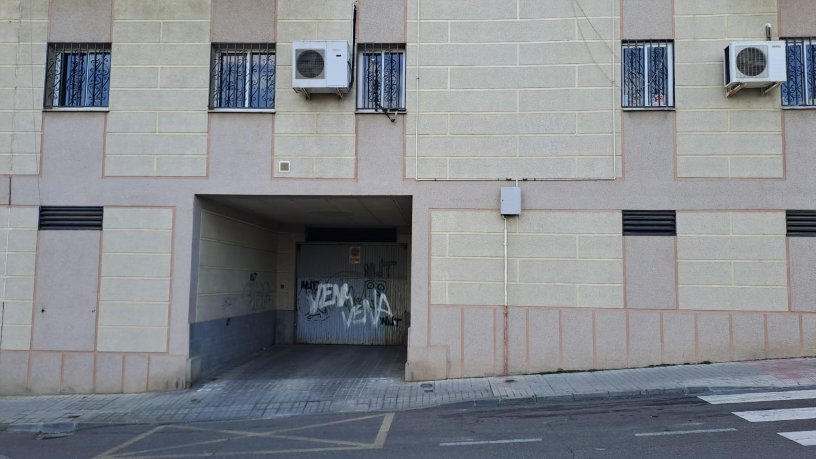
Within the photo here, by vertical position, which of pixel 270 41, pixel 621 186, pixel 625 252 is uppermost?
pixel 270 41

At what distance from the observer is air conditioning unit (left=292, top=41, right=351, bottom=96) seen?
32.0 feet

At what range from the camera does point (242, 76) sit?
412 inches

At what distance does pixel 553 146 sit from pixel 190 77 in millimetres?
6147

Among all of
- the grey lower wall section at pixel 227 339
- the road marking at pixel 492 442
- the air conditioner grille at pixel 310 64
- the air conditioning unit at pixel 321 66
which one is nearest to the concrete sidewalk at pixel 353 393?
the grey lower wall section at pixel 227 339

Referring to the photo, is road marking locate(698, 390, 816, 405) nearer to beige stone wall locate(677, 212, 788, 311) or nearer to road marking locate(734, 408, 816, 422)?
road marking locate(734, 408, 816, 422)

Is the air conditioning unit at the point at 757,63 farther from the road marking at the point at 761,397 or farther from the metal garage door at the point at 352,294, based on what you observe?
the metal garage door at the point at 352,294

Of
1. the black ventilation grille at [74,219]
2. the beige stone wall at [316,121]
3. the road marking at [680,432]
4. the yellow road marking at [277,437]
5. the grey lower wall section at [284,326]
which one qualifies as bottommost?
the yellow road marking at [277,437]

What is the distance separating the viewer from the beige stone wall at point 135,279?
32.7 ft

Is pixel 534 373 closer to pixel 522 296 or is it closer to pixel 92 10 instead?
pixel 522 296

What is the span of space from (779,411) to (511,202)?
4.55m

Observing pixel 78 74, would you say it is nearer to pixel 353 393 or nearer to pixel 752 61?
pixel 353 393

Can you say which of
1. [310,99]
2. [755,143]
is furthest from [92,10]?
[755,143]

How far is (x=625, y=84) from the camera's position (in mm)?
10109

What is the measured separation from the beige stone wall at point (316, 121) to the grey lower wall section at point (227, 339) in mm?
3078
